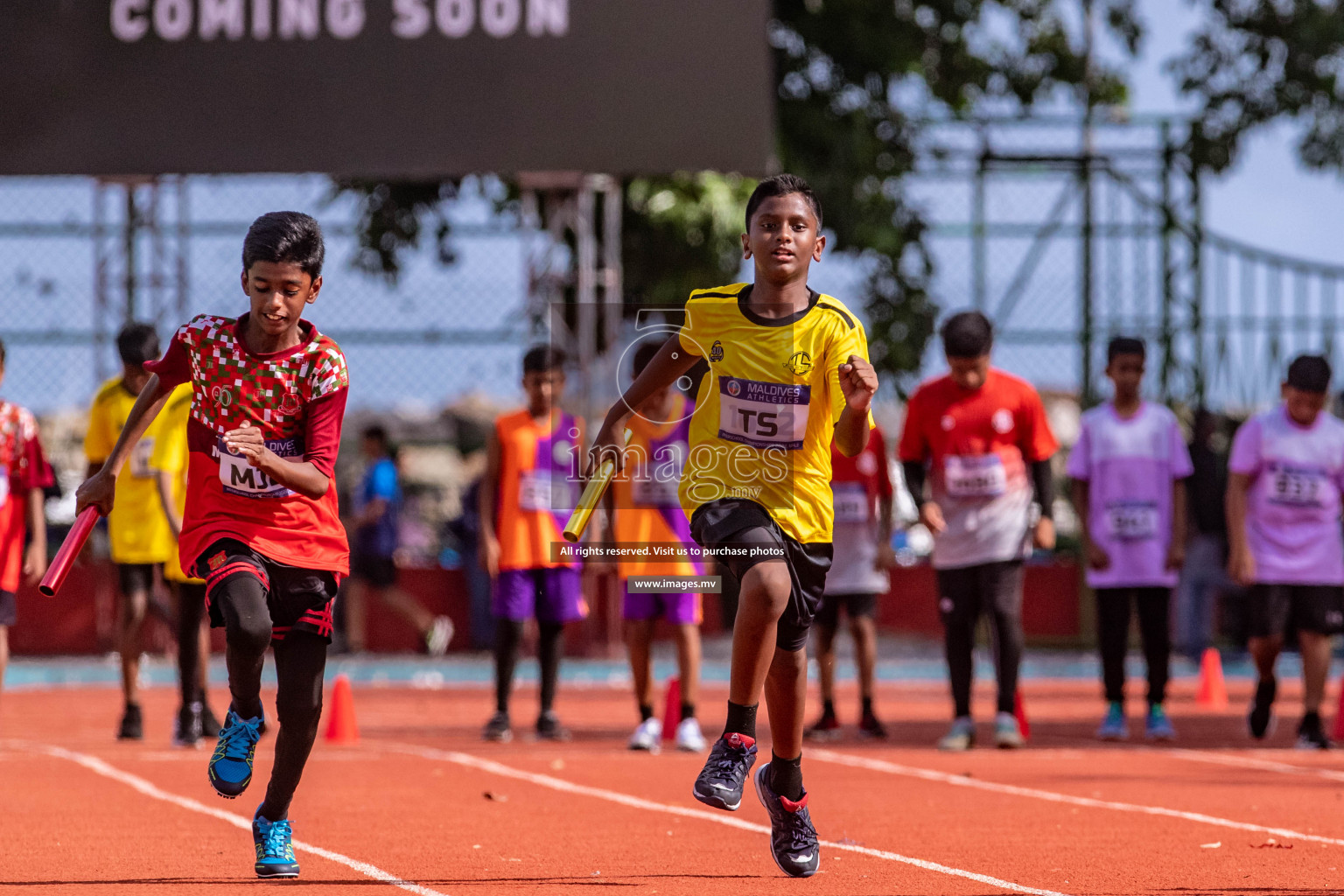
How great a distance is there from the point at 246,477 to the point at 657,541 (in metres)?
4.43

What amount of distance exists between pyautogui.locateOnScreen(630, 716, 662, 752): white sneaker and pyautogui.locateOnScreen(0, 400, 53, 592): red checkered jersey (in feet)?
10.2

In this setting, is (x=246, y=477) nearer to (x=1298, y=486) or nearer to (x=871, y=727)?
(x=871, y=727)

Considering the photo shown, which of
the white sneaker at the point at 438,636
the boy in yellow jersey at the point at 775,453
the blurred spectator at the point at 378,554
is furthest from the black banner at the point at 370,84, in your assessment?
the boy in yellow jersey at the point at 775,453

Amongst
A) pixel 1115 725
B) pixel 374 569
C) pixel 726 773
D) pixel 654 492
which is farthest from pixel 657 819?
pixel 374 569

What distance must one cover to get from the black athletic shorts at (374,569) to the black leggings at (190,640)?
7344mm

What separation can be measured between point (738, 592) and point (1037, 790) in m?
2.83

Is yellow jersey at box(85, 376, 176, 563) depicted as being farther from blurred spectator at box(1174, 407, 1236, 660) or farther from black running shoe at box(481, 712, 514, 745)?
blurred spectator at box(1174, 407, 1236, 660)

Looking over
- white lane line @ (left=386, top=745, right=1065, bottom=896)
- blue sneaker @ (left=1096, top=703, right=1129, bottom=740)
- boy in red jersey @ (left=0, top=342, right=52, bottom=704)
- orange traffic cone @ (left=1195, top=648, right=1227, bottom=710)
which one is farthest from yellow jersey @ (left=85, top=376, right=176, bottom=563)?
orange traffic cone @ (left=1195, top=648, right=1227, bottom=710)

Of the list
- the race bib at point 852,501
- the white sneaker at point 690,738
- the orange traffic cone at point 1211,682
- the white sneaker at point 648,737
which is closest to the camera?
the white sneaker at point 690,738

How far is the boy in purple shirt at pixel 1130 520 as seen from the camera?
10242mm

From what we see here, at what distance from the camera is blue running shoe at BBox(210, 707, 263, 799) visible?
509cm

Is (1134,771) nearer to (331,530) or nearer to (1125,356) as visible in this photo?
(1125,356)

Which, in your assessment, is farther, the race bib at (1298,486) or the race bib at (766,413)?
the race bib at (1298,486)

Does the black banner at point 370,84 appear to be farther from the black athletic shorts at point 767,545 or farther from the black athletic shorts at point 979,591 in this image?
the black athletic shorts at point 767,545
